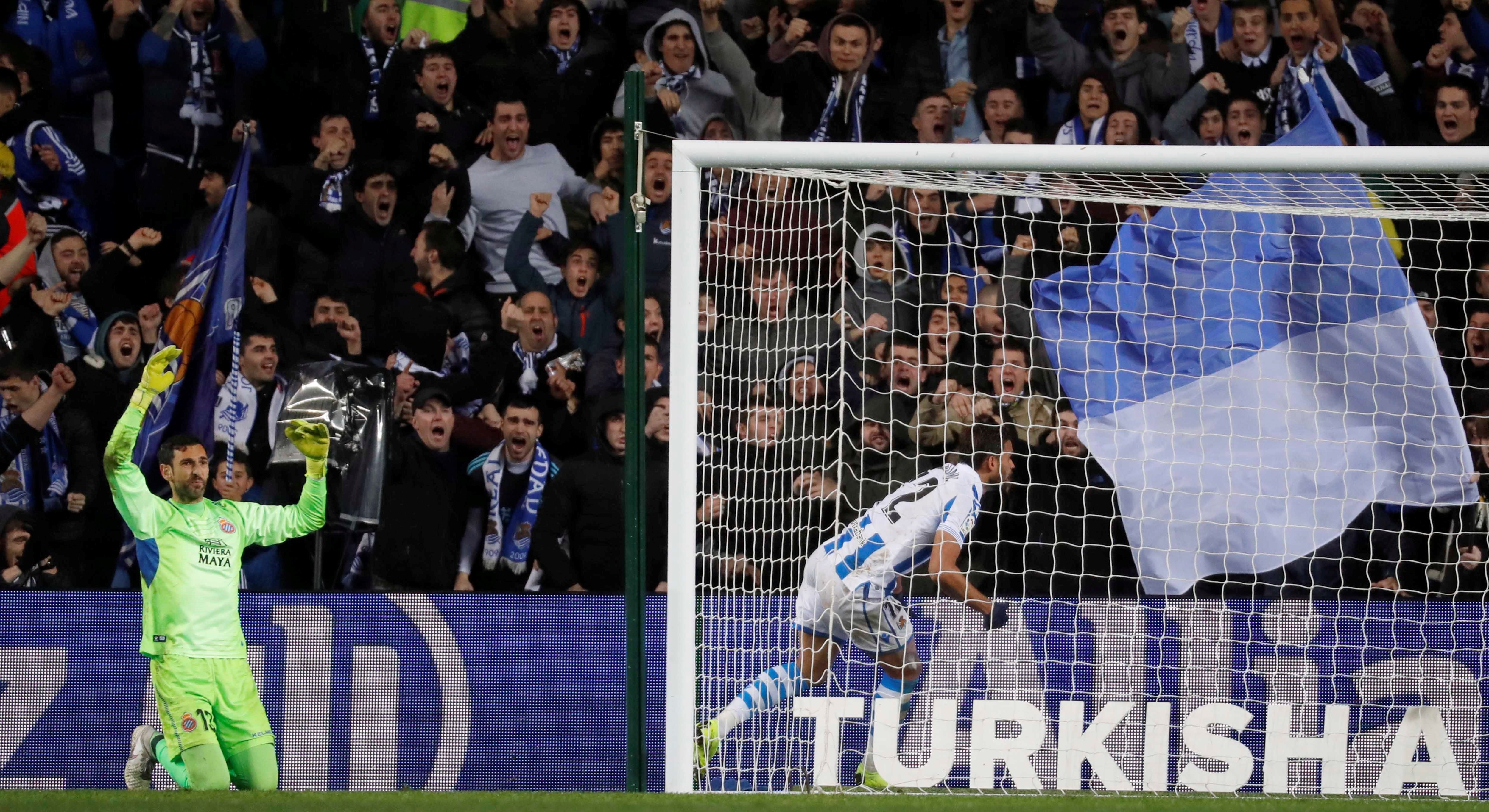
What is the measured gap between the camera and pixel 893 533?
520 cm

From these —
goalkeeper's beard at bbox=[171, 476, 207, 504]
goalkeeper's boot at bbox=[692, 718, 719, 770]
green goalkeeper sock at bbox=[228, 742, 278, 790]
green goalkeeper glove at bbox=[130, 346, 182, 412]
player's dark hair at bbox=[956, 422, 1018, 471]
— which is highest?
green goalkeeper glove at bbox=[130, 346, 182, 412]

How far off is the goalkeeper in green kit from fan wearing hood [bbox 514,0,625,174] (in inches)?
90.5

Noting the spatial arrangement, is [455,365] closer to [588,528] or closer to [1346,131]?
[588,528]

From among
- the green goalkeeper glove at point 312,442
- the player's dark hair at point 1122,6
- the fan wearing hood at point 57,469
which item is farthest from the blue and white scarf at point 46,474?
the player's dark hair at point 1122,6

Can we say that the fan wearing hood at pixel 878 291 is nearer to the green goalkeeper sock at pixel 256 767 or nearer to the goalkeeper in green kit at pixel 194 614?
the goalkeeper in green kit at pixel 194 614

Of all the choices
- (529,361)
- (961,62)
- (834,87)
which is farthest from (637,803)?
(961,62)

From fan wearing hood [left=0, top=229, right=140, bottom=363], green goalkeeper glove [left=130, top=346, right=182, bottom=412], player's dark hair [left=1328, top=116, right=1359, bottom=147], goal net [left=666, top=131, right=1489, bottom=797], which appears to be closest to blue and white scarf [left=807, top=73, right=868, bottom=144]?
goal net [left=666, top=131, right=1489, bottom=797]

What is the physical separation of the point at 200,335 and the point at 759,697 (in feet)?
10.0

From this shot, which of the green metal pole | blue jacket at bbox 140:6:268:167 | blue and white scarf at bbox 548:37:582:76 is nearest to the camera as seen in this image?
the green metal pole

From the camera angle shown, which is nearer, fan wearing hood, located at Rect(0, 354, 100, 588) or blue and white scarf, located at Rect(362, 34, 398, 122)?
fan wearing hood, located at Rect(0, 354, 100, 588)

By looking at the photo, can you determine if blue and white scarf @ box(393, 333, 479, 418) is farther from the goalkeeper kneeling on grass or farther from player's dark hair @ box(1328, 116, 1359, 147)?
player's dark hair @ box(1328, 116, 1359, 147)

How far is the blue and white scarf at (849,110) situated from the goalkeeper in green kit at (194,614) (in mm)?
2937

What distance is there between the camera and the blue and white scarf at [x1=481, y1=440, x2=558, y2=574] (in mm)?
5996

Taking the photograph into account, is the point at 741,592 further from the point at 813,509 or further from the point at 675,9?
the point at 675,9
